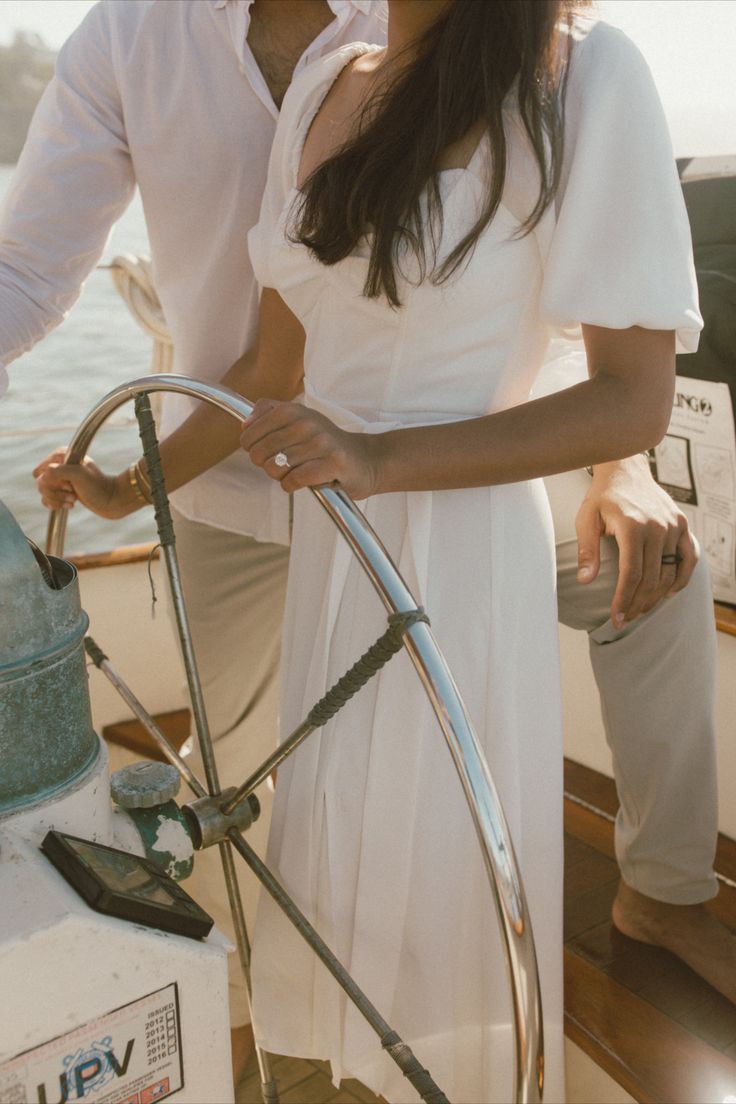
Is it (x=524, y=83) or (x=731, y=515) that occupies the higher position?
(x=524, y=83)

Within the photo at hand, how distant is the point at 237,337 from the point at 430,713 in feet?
2.56

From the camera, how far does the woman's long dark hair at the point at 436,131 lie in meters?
0.98

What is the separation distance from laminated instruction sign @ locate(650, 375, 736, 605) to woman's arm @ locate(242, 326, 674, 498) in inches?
33.5

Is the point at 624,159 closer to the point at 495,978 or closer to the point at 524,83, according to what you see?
the point at 524,83

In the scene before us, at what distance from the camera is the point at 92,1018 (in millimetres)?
791

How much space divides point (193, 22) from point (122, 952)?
1.29m

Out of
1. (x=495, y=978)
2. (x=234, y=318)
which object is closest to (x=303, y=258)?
(x=234, y=318)

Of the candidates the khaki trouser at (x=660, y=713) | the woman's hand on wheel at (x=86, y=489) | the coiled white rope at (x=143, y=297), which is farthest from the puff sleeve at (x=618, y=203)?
the coiled white rope at (x=143, y=297)

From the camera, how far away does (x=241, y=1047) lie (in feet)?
6.10

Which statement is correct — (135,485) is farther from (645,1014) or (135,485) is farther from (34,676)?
(645,1014)

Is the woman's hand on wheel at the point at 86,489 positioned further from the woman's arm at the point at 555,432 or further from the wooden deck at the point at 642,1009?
the wooden deck at the point at 642,1009

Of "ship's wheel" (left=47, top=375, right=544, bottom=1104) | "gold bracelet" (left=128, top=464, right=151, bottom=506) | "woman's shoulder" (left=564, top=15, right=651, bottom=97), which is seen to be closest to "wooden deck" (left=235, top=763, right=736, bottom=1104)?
"ship's wheel" (left=47, top=375, right=544, bottom=1104)

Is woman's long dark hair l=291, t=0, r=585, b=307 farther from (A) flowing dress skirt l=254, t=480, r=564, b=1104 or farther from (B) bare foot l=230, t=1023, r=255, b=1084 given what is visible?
(B) bare foot l=230, t=1023, r=255, b=1084

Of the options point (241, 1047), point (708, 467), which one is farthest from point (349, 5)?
point (241, 1047)
